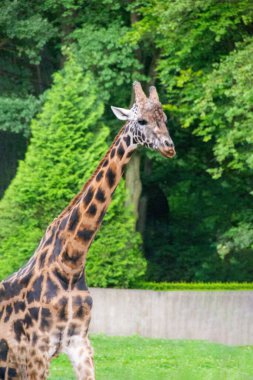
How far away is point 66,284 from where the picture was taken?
10336 mm

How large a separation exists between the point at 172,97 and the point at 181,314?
27.7 ft

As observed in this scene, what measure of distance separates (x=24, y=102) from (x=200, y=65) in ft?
16.2

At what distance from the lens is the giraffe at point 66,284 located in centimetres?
1017

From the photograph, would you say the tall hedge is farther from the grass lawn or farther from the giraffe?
the giraffe

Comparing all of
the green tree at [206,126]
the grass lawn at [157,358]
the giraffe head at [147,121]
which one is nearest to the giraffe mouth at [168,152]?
the giraffe head at [147,121]

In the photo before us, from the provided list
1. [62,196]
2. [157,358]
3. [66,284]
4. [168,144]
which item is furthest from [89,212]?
[62,196]

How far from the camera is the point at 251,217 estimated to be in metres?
28.4

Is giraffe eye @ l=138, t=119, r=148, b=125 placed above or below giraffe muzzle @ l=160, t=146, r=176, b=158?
above

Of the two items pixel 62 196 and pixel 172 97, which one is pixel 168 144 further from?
pixel 172 97

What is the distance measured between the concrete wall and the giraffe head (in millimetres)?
15125

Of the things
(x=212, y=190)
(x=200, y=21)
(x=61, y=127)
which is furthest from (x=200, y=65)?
(x=212, y=190)

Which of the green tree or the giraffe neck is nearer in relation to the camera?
the giraffe neck

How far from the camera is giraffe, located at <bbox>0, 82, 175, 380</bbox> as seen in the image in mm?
10172

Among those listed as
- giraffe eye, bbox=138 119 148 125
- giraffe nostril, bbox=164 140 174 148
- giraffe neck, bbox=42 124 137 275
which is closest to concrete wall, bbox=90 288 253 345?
giraffe neck, bbox=42 124 137 275
